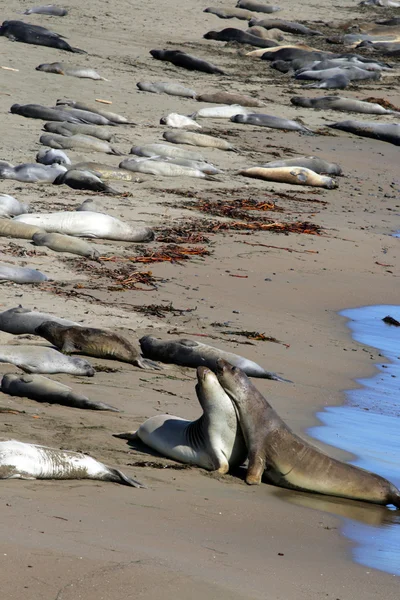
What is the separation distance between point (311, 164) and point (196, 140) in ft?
4.90

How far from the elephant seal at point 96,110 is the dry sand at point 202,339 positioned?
1.02 ft

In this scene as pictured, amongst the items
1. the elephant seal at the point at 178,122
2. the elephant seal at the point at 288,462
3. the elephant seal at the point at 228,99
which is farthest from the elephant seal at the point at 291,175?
the elephant seal at the point at 288,462

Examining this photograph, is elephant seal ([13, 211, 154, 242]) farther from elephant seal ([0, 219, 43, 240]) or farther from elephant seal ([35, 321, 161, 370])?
elephant seal ([35, 321, 161, 370])

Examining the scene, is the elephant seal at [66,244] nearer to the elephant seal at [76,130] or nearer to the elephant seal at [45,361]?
the elephant seal at [45,361]

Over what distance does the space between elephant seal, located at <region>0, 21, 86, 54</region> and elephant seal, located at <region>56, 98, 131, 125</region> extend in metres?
4.00

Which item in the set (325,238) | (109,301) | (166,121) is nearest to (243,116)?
(166,121)

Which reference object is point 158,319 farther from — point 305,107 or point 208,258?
point 305,107

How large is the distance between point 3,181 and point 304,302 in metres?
3.66

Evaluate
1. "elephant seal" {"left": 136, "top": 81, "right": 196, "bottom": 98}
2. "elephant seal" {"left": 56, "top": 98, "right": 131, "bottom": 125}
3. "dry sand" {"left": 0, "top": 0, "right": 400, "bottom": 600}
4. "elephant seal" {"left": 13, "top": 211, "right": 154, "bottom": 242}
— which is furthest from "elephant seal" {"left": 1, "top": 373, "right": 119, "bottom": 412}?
"elephant seal" {"left": 136, "top": 81, "right": 196, "bottom": 98}

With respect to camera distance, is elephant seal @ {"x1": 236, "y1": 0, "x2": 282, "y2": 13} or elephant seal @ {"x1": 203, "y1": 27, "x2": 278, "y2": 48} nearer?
elephant seal @ {"x1": 203, "y1": 27, "x2": 278, "y2": 48}

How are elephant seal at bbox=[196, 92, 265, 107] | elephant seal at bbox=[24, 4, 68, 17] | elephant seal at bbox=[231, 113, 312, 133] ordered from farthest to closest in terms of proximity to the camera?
1. elephant seal at bbox=[24, 4, 68, 17]
2. elephant seal at bbox=[196, 92, 265, 107]
3. elephant seal at bbox=[231, 113, 312, 133]

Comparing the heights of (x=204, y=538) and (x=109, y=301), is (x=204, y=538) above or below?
above

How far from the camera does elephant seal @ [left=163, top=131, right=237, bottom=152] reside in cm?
1355

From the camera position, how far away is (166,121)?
14531 mm
